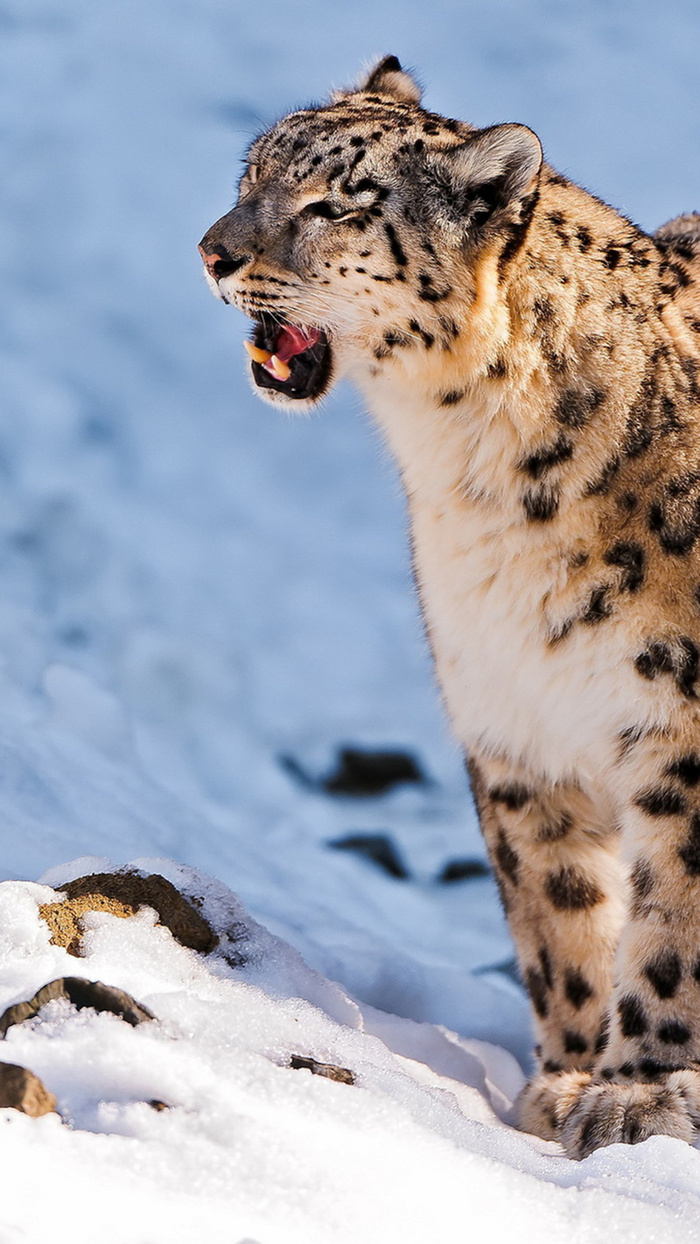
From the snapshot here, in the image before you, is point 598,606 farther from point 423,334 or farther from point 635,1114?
point 635,1114

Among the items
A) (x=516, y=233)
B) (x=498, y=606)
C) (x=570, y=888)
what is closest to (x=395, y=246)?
(x=516, y=233)

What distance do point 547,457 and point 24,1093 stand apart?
1.41 metres

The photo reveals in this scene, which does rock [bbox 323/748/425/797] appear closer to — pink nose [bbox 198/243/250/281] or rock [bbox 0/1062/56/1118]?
pink nose [bbox 198/243/250/281]

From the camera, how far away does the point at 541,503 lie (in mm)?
2625

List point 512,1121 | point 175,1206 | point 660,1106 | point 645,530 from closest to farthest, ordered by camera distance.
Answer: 1. point 175,1206
2. point 660,1106
3. point 645,530
4. point 512,1121

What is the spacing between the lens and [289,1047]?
2.11m

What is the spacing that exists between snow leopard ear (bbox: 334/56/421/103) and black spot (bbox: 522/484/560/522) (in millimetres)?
959

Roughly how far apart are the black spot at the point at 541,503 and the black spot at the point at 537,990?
3.07ft

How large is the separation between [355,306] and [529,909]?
1.20 metres

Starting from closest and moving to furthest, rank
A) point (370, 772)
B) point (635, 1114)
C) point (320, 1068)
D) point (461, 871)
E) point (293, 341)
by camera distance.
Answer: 1. point (320, 1068)
2. point (635, 1114)
3. point (293, 341)
4. point (461, 871)
5. point (370, 772)

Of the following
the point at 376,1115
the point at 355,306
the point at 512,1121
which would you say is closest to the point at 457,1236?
the point at 376,1115

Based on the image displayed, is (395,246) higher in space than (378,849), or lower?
lower

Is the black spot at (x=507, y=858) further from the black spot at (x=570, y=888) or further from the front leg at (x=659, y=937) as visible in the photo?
the front leg at (x=659, y=937)

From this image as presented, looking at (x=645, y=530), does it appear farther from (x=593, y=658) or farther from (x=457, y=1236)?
(x=457, y=1236)
